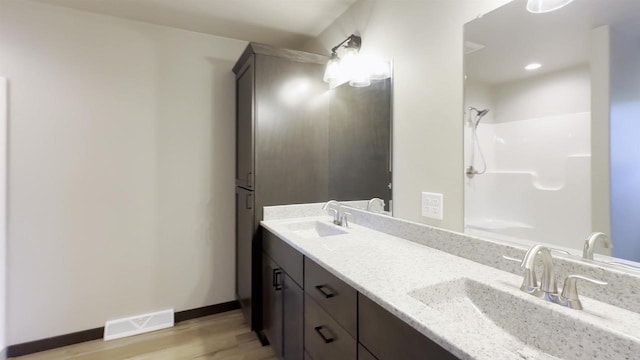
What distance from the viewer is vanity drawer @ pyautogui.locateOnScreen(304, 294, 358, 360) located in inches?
40.8

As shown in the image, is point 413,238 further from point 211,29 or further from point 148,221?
point 211,29

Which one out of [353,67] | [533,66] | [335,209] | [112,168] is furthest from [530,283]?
[112,168]

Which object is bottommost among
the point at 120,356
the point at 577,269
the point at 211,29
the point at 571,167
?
the point at 120,356

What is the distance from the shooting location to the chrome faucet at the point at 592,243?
0.87 meters

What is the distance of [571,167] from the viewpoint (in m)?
0.95

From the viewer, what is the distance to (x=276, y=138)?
204 cm

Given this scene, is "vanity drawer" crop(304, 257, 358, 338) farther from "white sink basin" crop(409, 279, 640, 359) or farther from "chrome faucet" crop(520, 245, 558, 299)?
"chrome faucet" crop(520, 245, 558, 299)

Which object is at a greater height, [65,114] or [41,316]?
[65,114]

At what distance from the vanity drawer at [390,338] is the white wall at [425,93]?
630 millimetres

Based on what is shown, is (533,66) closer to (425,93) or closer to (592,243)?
(425,93)

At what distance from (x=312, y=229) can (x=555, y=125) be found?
1476 mm

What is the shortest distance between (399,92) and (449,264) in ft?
3.11

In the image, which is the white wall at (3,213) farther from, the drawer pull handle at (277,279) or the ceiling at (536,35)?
the ceiling at (536,35)

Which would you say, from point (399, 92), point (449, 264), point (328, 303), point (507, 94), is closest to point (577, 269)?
point (449, 264)
